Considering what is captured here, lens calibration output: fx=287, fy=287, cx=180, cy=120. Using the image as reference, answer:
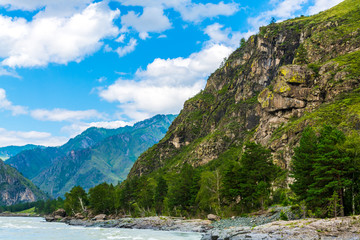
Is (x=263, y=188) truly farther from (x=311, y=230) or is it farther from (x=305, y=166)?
(x=311, y=230)

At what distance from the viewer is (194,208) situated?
93.9 metres

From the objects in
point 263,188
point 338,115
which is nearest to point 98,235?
point 263,188

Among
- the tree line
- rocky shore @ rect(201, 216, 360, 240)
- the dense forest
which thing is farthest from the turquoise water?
the dense forest

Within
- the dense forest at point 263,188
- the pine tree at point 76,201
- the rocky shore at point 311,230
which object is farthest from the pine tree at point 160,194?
the rocky shore at point 311,230

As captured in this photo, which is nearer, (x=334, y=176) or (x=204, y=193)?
(x=334, y=176)

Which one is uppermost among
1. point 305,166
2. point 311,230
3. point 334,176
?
point 305,166

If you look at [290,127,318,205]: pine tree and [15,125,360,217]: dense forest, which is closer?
[15,125,360,217]: dense forest

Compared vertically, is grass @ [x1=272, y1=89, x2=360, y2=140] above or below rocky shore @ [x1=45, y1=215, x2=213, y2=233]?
above

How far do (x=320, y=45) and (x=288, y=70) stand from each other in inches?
1992

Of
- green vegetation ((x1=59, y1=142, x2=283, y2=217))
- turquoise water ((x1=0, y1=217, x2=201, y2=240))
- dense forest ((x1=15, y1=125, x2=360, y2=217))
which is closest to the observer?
dense forest ((x1=15, y1=125, x2=360, y2=217))

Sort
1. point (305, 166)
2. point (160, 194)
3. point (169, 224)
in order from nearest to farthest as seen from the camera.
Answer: point (305, 166) → point (169, 224) → point (160, 194)

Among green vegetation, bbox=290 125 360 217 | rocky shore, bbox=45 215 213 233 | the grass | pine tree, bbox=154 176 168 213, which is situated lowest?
rocky shore, bbox=45 215 213 233

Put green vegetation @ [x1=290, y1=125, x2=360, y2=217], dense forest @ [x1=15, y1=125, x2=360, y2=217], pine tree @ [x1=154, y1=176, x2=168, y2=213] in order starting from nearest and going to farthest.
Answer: green vegetation @ [x1=290, y1=125, x2=360, y2=217]
dense forest @ [x1=15, y1=125, x2=360, y2=217]
pine tree @ [x1=154, y1=176, x2=168, y2=213]

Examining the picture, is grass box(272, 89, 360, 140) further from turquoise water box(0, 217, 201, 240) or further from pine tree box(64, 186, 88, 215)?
pine tree box(64, 186, 88, 215)
